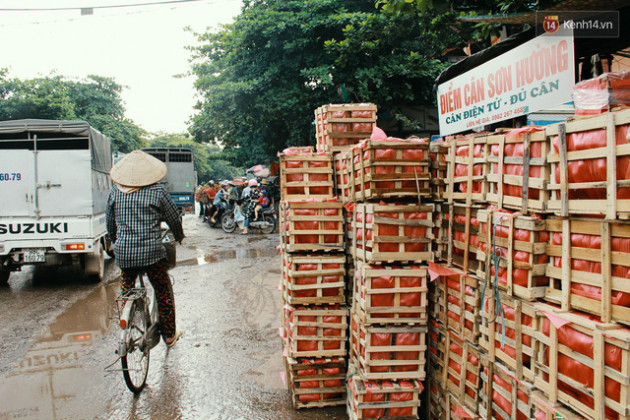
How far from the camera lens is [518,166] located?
3.02 meters

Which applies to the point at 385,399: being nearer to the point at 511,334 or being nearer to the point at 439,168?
the point at 511,334

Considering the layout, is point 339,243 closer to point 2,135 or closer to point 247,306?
point 247,306

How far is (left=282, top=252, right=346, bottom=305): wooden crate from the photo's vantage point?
166 inches

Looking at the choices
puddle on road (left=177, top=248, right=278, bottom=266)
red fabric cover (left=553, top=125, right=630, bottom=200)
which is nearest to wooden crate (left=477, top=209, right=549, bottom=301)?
red fabric cover (left=553, top=125, right=630, bottom=200)

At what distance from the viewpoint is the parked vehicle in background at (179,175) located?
22.2 m

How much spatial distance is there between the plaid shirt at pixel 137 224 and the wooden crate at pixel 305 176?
3.81 feet

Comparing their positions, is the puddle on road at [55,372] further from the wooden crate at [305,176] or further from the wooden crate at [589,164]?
the wooden crate at [589,164]

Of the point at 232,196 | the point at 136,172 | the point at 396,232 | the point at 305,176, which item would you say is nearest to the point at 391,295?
the point at 396,232

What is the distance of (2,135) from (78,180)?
5.67 ft

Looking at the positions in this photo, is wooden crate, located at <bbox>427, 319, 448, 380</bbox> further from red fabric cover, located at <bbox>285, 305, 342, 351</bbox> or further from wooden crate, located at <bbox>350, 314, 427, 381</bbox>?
red fabric cover, located at <bbox>285, 305, 342, 351</bbox>

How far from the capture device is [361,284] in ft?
12.4

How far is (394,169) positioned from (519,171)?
98 cm

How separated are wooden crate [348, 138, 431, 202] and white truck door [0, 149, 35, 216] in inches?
281

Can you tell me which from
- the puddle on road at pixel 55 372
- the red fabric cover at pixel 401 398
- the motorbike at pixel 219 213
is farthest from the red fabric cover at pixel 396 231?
the motorbike at pixel 219 213
